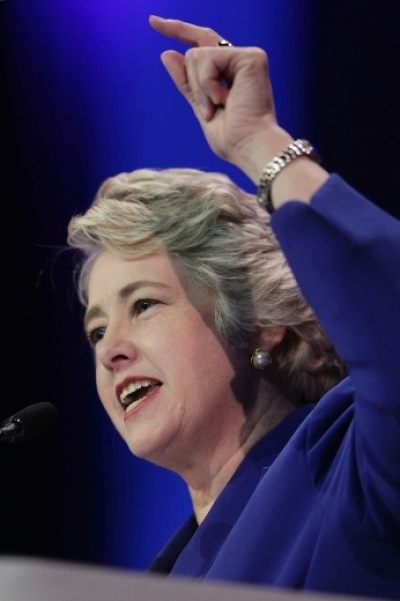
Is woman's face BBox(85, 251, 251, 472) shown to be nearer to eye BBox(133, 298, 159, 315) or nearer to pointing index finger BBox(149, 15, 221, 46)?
eye BBox(133, 298, 159, 315)

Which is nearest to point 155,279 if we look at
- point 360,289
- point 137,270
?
point 137,270

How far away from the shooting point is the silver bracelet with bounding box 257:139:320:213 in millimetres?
1130

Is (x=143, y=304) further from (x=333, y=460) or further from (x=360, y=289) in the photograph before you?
(x=360, y=289)

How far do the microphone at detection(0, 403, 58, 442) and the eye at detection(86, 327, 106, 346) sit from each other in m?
0.12

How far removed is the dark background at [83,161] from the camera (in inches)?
56.2

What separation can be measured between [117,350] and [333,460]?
1.25 feet

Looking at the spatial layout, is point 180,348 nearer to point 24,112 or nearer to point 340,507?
point 340,507

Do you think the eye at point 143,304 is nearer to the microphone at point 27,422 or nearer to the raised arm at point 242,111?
the microphone at point 27,422

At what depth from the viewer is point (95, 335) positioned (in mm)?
1532

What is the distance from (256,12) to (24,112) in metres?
0.43

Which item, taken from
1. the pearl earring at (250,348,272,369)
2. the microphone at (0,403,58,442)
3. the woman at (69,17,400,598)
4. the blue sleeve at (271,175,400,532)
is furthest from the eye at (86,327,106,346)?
the blue sleeve at (271,175,400,532)

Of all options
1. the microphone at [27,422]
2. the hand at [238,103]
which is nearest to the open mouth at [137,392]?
the microphone at [27,422]

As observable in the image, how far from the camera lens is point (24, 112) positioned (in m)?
1.67

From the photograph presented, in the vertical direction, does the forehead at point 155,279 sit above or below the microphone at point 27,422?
above
